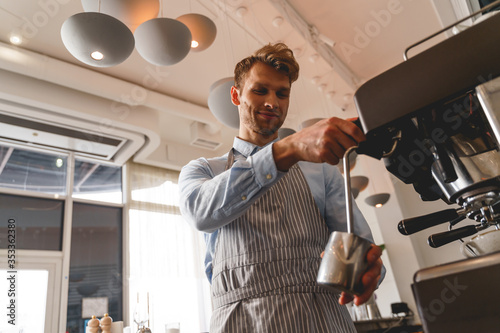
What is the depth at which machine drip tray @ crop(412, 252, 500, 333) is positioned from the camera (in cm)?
42

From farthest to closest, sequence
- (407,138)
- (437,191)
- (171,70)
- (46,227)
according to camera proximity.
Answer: (46,227) < (171,70) < (437,191) < (407,138)

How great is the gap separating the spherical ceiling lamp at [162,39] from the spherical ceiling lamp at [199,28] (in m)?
0.28

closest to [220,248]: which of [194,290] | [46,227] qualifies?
[46,227]

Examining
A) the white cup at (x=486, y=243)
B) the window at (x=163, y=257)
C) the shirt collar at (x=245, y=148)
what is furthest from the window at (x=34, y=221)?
the white cup at (x=486, y=243)

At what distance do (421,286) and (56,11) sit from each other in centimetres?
361

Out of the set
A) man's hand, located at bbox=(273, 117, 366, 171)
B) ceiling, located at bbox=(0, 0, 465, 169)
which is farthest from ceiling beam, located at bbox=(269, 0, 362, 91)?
man's hand, located at bbox=(273, 117, 366, 171)

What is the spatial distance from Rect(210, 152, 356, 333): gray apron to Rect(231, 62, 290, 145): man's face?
21cm

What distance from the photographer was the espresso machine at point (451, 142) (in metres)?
0.44

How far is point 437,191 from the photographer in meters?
0.77

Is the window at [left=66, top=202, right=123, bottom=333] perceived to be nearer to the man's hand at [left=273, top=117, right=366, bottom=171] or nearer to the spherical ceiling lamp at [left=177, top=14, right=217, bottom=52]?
the spherical ceiling lamp at [left=177, top=14, right=217, bottom=52]

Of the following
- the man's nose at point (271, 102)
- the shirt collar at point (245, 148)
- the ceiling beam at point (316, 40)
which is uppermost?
the ceiling beam at point (316, 40)

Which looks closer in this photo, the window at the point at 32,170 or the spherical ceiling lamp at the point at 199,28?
the spherical ceiling lamp at the point at 199,28

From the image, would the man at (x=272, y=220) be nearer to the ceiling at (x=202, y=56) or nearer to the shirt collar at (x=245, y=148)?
the shirt collar at (x=245, y=148)

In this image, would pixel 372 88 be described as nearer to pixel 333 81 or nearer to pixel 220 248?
pixel 220 248
